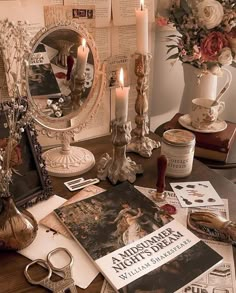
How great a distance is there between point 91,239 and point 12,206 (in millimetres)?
Result: 181

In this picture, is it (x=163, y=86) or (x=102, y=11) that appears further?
(x=163, y=86)

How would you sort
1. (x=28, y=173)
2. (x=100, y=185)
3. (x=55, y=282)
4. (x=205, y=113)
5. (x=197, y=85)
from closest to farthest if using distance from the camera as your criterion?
(x=55, y=282) → (x=28, y=173) → (x=100, y=185) → (x=205, y=113) → (x=197, y=85)

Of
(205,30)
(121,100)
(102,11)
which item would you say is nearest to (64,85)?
(121,100)

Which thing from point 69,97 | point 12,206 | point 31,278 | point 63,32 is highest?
point 63,32

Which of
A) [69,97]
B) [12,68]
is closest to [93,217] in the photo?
[69,97]

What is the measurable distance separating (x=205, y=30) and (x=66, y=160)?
575 millimetres

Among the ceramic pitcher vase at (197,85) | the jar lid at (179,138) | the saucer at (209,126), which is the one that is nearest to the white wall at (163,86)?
the ceramic pitcher vase at (197,85)

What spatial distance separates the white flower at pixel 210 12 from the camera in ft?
3.51

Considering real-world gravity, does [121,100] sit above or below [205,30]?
below

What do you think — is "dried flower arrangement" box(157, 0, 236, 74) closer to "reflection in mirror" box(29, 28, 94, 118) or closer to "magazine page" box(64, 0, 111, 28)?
"magazine page" box(64, 0, 111, 28)

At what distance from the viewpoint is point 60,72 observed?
101 cm

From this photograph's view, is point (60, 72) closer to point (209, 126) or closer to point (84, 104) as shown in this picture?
point (84, 104)

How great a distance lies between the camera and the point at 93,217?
86 cm

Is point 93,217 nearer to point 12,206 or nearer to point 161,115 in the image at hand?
point 12,206
